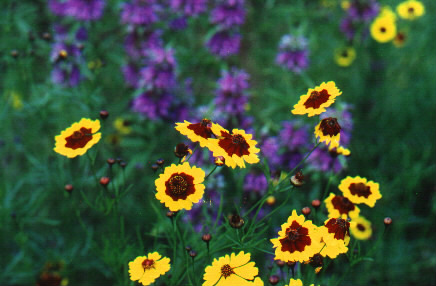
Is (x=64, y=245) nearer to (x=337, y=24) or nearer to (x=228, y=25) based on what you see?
(x=228, y=25)

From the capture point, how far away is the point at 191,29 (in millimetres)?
3693

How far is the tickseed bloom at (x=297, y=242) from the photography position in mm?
1329

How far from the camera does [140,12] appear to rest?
3223 mm

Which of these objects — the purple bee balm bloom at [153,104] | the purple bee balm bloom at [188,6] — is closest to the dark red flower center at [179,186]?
the purple bee balm bloom at [153,104]

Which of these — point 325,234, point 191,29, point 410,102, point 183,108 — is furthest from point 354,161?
point 325,234

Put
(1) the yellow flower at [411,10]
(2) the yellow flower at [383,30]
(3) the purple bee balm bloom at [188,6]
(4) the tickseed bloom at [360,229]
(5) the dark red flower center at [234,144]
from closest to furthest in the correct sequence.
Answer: (5) the dark red flower center at [234,144] < (4) the tickseed bloom at [360,229] < (3) the purple bee balm bloom at [188,6] < (2) the yellow flower at [383,30] < (1) the yellow flower at [411,10]

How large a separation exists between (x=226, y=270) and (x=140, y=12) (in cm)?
241

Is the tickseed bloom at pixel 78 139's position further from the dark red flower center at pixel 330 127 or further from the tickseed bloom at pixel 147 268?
the dark red flower center at pixel 330 127

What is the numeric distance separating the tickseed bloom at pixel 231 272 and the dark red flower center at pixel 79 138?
0.67m

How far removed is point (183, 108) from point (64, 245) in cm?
127

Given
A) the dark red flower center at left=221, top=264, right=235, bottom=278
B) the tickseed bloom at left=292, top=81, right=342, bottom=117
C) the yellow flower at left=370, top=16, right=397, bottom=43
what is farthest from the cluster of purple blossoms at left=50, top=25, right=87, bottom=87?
the yellow flower at left=370, top=16, right=397, bottom=43

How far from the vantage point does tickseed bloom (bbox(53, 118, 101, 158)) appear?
5.11 feet

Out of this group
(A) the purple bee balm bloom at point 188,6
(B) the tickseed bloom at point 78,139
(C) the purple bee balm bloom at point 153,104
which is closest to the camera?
(B) the tickseed bloom at point 78,139

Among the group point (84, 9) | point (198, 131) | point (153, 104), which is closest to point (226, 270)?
point (198, 131)
